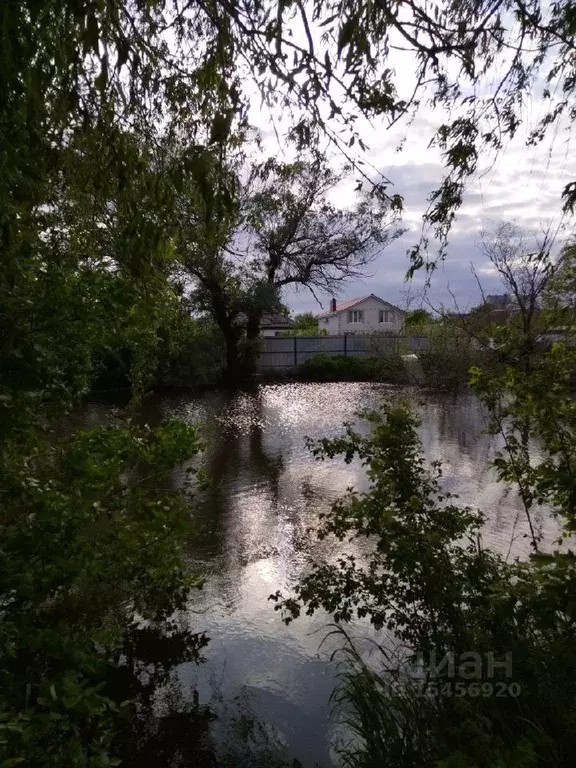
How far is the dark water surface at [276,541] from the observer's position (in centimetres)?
380

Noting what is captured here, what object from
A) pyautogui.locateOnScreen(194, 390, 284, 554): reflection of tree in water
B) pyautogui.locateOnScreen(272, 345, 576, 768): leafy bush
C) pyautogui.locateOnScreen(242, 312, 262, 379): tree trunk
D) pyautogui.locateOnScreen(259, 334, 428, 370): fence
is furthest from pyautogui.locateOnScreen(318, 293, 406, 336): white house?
pyautogui.locateOnScreen(272, 345, 576, 768): leafy bush

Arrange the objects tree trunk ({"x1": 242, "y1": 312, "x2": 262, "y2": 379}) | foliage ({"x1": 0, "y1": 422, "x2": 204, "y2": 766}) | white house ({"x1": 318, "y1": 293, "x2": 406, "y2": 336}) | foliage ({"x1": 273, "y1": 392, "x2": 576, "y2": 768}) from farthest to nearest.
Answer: white house ({"x1": 318, "y1": 293, "x2": 406, "y2": 336}) → tree trunk ({"x1": 242, "y1": 312, "x2": 262, "y2": 379}) → foliage ({"x1": 273, "y1": 392, "x2": 576, "y2": 768}) → foliage ({"x1": 0, "y1": 422, "x2": 204, "y2": 766})

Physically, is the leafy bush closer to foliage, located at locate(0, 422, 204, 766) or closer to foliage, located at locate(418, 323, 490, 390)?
foliage, located at locate(0, 422, 204, 766)

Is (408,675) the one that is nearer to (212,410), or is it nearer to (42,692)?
(42,692)

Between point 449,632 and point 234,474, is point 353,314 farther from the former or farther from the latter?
point 449,632

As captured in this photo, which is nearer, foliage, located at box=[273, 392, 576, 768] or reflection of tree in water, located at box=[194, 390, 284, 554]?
foliage, located at box=[273, 392, 576, 768]

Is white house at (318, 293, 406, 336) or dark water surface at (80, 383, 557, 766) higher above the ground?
white house at (318, 293, 406, 336)

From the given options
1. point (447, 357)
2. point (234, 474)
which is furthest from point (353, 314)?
point (234, 474)

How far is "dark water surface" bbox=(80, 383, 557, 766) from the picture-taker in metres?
3.80

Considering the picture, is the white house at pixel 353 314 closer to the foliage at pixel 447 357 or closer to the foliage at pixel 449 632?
the foliage at pixel 447 357

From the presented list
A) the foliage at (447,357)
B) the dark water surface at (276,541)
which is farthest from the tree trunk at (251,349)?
the dark water surface at (276,541)

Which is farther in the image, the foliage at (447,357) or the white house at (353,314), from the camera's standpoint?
the white house at (353,314)

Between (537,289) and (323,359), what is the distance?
47.3ft

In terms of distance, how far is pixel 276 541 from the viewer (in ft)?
21.3
